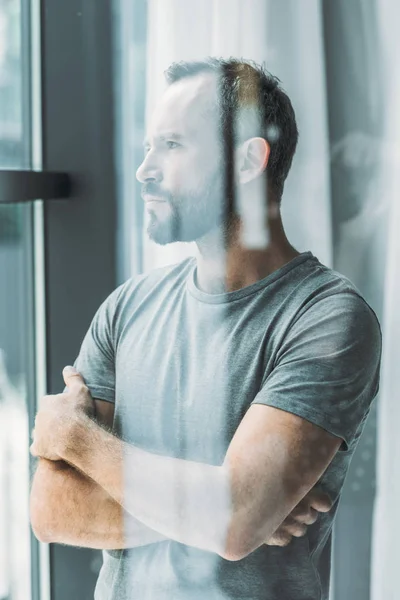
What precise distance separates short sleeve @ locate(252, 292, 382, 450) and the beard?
14cm

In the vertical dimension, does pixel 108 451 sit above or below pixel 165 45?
below

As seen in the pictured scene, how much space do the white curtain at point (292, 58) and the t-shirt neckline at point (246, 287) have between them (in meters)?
0.02

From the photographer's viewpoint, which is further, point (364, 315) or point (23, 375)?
point (23, 375)

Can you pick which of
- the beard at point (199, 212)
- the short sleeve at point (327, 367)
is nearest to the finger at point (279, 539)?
the short sleeve at point (327, 367)

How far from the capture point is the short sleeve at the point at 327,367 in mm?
716

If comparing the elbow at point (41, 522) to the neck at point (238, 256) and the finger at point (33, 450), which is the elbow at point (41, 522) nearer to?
the finger at point (33, 450)

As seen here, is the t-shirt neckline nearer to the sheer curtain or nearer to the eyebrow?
the sheer curtain

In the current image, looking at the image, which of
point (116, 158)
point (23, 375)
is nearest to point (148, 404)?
point (23, 375)

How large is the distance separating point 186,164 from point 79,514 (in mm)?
383

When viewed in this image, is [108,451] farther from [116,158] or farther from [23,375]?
[116,158]

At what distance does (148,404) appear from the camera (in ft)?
2.64

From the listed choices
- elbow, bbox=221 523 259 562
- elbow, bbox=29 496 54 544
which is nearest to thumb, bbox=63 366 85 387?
elbow, bbox=29 496 54 544

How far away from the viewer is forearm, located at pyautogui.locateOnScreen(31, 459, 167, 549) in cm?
78

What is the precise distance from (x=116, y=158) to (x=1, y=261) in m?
0.18
